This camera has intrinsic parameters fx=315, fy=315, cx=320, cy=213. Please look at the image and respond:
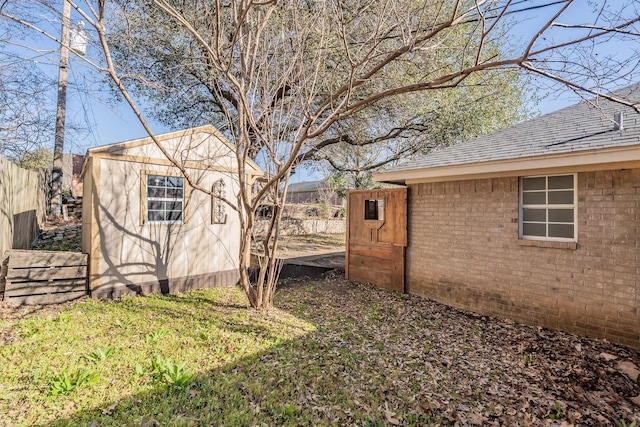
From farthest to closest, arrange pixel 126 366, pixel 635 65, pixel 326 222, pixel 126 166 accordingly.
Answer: pixel 326 222 < pixel 126 166 < pixel 126 366 < pixel 635 65

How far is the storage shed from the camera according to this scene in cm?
595

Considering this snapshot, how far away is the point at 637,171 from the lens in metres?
4.37

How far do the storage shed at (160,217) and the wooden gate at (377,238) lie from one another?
108 inches

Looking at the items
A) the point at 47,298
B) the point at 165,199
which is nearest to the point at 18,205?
the point at 47,298

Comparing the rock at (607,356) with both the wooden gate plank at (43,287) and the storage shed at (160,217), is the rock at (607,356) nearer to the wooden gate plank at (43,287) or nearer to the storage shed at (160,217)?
the storage shed at (160,217)

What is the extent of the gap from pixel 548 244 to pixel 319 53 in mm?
4734

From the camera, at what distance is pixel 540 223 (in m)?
5.33

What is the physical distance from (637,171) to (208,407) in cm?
609

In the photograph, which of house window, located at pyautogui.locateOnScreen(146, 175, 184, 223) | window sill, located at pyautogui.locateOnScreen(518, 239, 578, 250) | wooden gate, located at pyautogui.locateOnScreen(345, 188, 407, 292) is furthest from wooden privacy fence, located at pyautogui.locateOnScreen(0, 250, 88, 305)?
window sill, located at pyautogui.locateOnScreen(518, 239, 578, 250)

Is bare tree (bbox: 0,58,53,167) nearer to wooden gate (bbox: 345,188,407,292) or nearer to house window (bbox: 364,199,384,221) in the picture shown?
wooden gate (bbox: 345,188,407,292)

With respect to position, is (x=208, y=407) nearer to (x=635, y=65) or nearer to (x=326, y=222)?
(x=635, y=65)

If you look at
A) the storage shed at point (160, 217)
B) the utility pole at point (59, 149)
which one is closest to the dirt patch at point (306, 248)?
the storage shed at point (160, 217)

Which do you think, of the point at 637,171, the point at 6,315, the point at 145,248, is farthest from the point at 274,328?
the point at 637,171

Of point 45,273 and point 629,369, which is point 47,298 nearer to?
point 45,273
